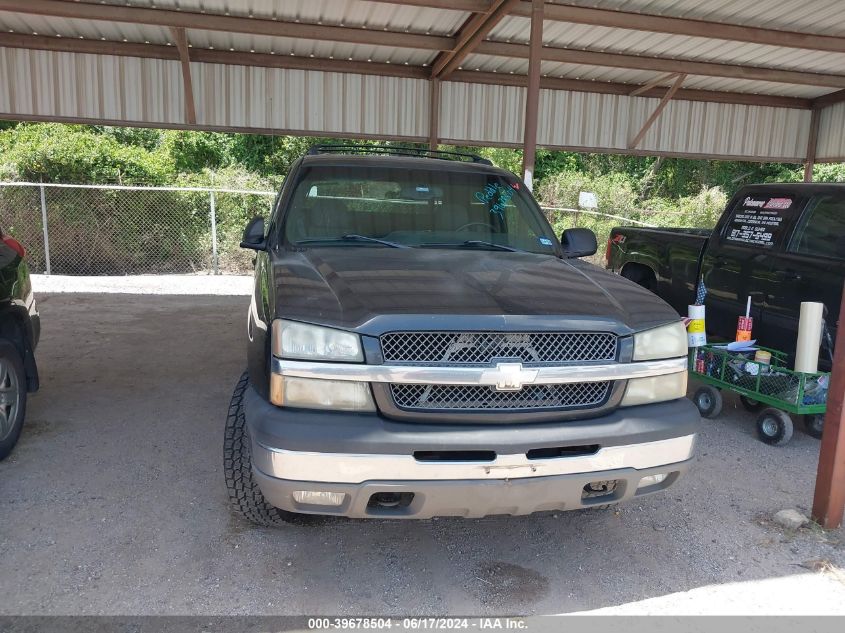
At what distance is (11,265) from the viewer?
176 inches

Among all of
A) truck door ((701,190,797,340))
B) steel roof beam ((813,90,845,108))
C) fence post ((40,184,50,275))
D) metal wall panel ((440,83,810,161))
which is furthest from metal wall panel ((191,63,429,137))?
steel roof beam ((813,90,845,108))

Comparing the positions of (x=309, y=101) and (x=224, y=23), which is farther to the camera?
(x=309, y=101)

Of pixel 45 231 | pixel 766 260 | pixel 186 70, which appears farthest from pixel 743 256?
pixel 45 231

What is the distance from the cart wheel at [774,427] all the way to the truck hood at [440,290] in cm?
236

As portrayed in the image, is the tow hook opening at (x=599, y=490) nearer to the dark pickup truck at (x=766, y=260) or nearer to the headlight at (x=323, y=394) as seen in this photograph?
the headlight at (x=323, y=394)

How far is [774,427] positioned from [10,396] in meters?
5.36

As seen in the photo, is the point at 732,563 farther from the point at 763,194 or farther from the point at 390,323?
the point at 763,194

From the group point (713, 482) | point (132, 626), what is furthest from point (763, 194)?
point (132, 626)

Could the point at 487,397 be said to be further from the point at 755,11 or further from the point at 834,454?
the point at 755,11

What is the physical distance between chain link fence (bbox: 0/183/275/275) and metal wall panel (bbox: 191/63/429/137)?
6.07 feet

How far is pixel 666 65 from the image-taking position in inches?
449

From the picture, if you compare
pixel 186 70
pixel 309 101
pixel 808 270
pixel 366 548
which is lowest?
pixel 366 548

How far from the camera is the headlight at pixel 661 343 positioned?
282 centimetres

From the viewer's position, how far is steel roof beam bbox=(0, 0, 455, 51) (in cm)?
915
